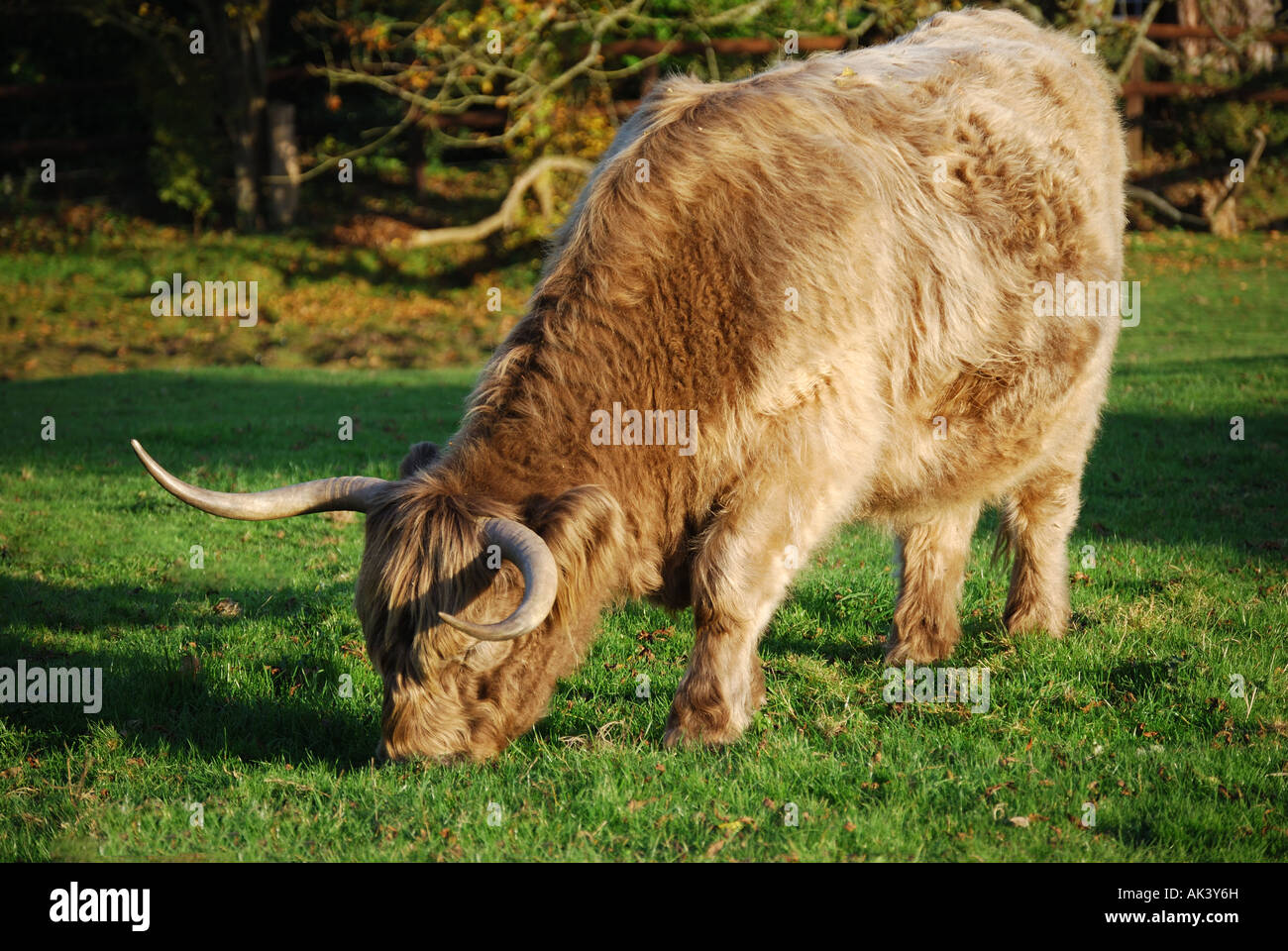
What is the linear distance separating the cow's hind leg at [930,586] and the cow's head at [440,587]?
7.67 ft

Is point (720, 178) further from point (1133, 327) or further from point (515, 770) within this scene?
point (1133, 327)

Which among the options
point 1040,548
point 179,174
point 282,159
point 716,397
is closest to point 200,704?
point 716,397

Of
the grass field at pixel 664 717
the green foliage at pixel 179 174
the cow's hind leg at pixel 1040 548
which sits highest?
the green foliage at pixel 179 174

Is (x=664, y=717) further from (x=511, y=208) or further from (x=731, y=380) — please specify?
(x=511, y=208)

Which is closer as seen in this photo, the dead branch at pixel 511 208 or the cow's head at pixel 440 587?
the cow's head at pixel 440 587

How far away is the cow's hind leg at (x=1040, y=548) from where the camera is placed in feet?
20.3

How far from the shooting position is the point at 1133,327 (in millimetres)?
18203

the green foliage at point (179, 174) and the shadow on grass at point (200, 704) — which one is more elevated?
the green foliage at point (179, 174)

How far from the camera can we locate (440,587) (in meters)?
4.07

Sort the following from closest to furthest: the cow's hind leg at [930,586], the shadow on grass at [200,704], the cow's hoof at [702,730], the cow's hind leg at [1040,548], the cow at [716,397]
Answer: the cow at [716,397] < the cow's hoof at [702,730] < the shadow on grass at [200,704] < the cow's hind leg at [930,586] < the cow's hind leg at [1040,548]

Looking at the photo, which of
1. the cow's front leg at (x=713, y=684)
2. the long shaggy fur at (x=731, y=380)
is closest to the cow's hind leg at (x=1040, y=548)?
the long shaggy fur at (x=731, y=380)

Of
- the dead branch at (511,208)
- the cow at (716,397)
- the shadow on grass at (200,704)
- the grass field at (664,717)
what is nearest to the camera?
the grass field at (664,717)

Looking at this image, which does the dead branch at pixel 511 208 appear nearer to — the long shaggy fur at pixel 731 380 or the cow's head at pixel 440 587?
the long shaggy fur at pixel 731 380

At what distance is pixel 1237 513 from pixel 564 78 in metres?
16.1
